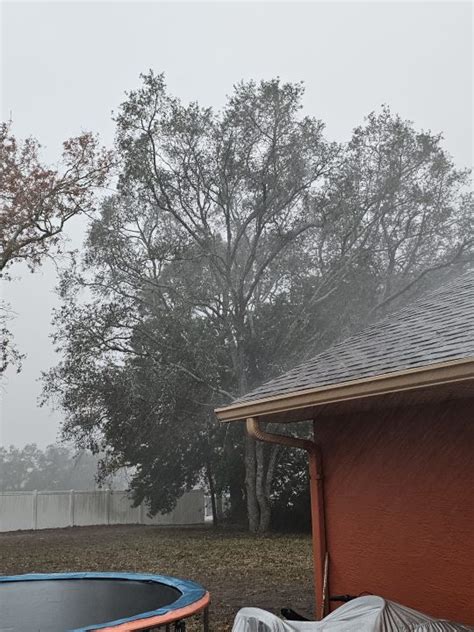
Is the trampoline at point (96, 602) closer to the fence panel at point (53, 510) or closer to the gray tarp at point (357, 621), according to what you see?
the gray tarp at point (357, 621)

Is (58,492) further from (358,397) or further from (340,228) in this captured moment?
(358,397)

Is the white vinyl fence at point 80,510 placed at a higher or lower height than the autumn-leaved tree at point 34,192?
lower

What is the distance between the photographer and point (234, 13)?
29953 millimetres

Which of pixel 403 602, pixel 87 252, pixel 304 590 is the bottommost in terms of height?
pixel 304 590

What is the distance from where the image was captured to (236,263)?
19.7 m

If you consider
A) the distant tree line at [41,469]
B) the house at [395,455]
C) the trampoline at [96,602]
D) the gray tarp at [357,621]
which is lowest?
the distant tree line at [41,469]

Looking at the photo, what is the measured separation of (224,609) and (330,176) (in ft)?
42.2

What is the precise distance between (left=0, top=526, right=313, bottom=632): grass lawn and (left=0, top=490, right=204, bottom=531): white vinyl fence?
338 cm

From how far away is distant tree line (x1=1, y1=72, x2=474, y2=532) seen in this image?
17156 mm

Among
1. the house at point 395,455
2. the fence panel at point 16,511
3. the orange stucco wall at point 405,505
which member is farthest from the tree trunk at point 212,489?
the orange stucco wall at point 405,505

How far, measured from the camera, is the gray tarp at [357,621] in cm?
351

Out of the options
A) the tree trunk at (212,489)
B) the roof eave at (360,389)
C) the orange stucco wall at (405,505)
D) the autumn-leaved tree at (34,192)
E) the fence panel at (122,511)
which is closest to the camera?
the roof eave at (360,389)

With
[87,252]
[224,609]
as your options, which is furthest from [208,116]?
[224,609]

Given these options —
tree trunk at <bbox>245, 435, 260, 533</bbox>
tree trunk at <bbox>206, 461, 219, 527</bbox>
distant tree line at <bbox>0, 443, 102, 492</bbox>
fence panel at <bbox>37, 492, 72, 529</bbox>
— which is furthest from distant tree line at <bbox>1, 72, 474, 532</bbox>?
distant tree line at <bbox>0, 443, 102, 492</bbox>
